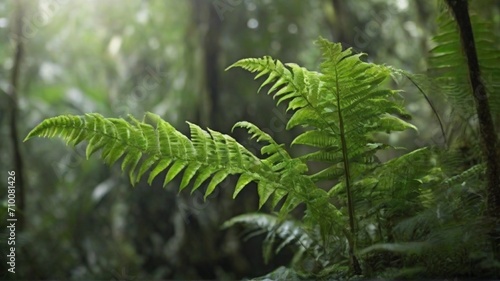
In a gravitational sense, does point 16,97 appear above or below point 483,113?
above

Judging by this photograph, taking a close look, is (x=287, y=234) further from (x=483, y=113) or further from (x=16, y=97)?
(x=16, y=97)

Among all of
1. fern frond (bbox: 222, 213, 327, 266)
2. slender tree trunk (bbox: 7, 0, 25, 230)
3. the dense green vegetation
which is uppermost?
slender tree trunk (bbox: 7, 0, 25, 230)

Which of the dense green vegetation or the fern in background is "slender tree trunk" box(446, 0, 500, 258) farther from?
the fern in background

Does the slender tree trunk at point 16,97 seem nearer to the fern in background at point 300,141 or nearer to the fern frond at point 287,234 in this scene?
the fern frond at point 287,234

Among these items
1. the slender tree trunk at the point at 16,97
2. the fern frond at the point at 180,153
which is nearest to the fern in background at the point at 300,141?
the fern frond at the point at 180,153

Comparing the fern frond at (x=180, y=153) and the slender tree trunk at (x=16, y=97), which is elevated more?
the slender tree trunk at (x=16, y=97)

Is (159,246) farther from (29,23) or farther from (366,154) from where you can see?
(366,154)

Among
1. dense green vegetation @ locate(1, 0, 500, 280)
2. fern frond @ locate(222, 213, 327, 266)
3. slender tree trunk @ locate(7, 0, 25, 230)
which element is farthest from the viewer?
slender tree trunk @ locate(7, 0, 25, 230)

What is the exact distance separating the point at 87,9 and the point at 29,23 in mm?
1039

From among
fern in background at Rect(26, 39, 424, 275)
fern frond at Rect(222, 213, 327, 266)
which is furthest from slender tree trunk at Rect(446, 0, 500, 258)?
fern frond at Rect(222, 213, 327, 266)

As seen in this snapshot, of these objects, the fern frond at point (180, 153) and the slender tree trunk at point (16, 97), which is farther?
the slender tree trunk at point (16, 97)

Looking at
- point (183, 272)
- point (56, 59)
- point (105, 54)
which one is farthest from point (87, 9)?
→ point (183, 272)

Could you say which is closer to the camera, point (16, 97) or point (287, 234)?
point (287, 234)

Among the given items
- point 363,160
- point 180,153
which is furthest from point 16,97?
point 363,160
